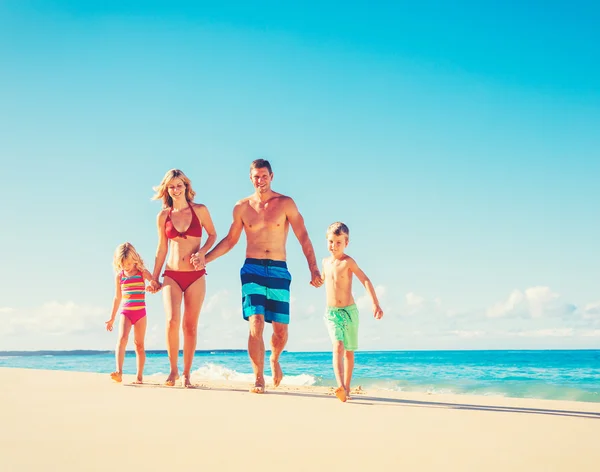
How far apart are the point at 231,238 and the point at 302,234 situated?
78cm

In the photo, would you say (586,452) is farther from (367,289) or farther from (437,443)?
(367,289)

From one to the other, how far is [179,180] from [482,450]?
448 centimetres

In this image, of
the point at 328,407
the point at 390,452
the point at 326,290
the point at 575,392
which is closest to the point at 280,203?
the point at 326,290

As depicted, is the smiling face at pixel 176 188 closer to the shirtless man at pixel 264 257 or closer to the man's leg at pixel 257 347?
the shirtless man at pixel 264 257

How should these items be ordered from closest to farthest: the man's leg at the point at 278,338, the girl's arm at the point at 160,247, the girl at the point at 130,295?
the man's leg at the point at 278,338 < the girl's arm at the point at 160,247 < the girl at the point at 130,295

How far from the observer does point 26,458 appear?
2484 millimetres

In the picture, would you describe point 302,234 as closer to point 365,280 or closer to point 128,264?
point 365,280

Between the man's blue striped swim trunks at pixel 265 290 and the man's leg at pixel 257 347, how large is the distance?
0.08 meters

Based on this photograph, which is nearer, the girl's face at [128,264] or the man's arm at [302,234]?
the man's arm at [302,234]

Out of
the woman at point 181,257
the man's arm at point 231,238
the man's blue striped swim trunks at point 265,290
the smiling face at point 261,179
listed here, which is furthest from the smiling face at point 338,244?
the woman at point 181,257

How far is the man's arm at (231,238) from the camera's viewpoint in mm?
5941

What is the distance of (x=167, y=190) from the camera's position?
20.7 ft

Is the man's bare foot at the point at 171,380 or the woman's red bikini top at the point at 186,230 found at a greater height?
the woman's red bikini top at the point at 186,230

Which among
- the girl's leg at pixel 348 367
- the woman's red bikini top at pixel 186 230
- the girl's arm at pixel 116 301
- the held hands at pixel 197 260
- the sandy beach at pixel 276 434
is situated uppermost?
the woman's red bikini top at pixel 186 230
